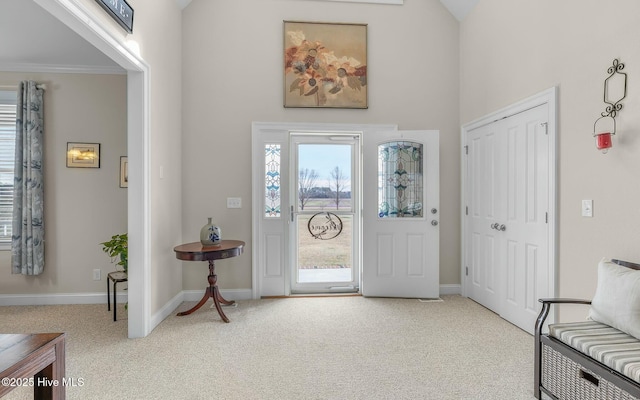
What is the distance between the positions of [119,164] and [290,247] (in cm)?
223

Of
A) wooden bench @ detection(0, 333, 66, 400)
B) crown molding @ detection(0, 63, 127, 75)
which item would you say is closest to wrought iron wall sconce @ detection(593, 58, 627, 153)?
wooden bench @ detection(0, 333, 66, 400)

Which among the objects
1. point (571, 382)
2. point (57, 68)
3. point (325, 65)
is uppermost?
point (325, 65)

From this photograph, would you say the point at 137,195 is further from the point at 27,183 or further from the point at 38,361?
the point at 27,183

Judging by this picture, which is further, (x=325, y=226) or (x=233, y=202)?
(x=325, y=226)

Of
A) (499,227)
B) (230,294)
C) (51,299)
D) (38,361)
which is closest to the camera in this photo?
(38,361)

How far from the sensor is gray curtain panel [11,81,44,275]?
11.8ft

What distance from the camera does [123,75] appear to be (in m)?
3.84

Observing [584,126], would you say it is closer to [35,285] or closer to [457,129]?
[457,129]

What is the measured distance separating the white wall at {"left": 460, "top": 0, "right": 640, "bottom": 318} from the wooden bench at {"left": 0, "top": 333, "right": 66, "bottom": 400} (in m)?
3.29

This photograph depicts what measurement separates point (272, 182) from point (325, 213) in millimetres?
804

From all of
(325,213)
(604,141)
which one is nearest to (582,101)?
(604,141)

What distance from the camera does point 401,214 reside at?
3.99 m

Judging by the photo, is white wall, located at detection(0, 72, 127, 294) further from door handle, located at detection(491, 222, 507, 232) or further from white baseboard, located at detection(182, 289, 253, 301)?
door handle, located at detection(491, 222, 507, 232)

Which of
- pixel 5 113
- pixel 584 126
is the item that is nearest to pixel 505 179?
pixel 584 126
